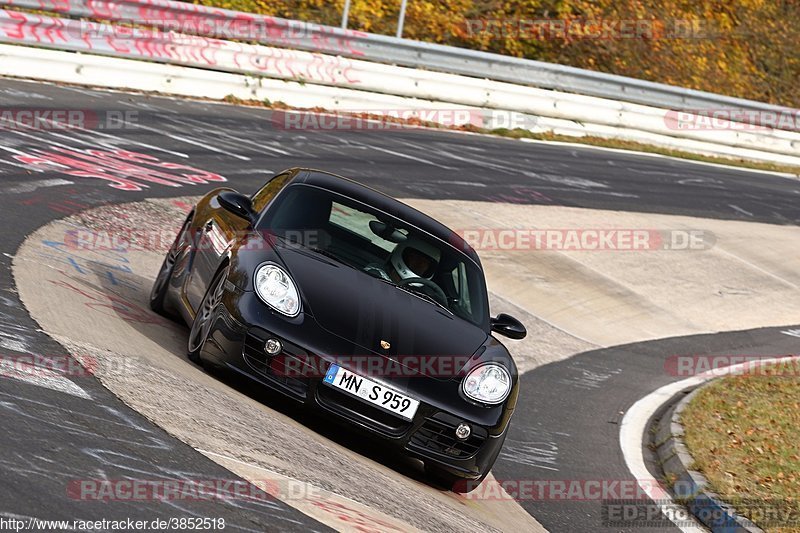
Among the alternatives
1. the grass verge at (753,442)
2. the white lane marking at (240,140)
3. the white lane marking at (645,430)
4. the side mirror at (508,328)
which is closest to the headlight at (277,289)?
the side mirror at (508,328)

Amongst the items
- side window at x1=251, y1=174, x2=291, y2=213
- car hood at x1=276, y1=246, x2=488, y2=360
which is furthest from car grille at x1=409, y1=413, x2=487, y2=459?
side window at x1=251, y1=174, x2=291, y2=213

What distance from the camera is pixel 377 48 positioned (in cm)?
2239

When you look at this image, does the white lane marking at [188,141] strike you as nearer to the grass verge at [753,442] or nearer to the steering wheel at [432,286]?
the grass verge at [753,442]

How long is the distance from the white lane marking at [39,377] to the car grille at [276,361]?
3.54ft

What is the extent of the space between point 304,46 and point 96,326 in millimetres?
14879

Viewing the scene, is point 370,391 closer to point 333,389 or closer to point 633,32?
point 333,389

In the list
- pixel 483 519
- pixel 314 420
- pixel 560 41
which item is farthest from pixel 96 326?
pixel 560 41

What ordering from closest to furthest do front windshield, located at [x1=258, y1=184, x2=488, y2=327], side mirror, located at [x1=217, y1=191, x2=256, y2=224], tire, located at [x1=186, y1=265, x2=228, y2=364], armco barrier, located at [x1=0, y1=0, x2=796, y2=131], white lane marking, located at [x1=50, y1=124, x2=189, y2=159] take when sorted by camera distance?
tire, located at [x1=186, y1=265, x2=228, y2=364]
front windshield, located at [x1=258, y1=184, x2=488, y2=327]
side mirror, located at [x1=217, y1=191, x2=256, y2=224]
white lane marking, located at [x1=50, y1=124, x2=189, y2=159]
armco barrier, located at [x1=0, y1=0, x2=796, y2=131]

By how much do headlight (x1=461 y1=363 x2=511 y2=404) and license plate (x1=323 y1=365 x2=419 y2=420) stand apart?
0.42 metres

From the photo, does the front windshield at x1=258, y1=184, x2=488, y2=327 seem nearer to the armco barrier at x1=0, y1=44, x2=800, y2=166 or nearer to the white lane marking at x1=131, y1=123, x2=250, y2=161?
the white lane marking at x1=131, y1=123, x2=250, y2=161

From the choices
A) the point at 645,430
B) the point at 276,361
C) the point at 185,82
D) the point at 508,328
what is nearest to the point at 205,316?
the point at 276,361

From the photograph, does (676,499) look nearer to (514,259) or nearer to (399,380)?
(399,380)

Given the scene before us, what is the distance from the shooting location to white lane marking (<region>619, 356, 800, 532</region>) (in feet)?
26.7

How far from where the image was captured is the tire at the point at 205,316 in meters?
6.82
